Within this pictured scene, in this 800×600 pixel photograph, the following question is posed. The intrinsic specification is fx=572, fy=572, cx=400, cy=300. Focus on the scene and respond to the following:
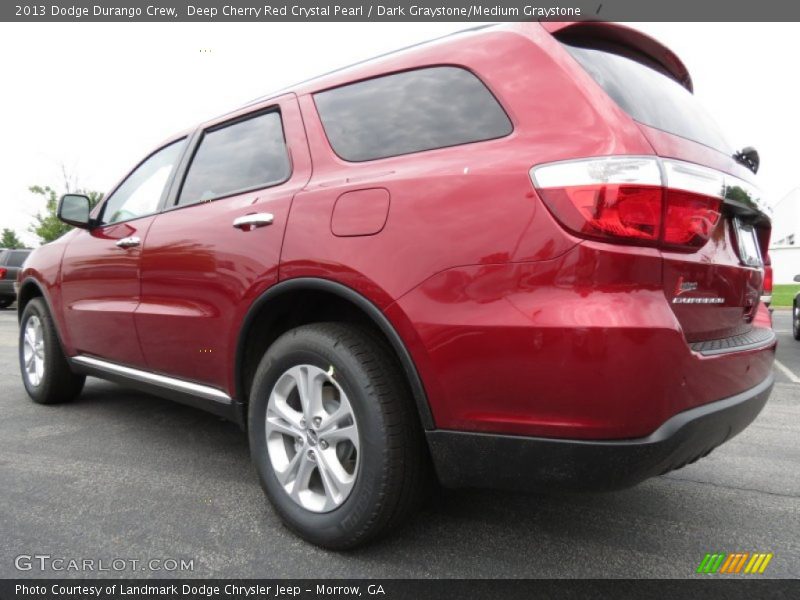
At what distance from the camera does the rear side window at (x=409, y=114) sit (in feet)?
5.97

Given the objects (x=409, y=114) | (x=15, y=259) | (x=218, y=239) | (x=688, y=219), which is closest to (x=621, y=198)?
(x=688, y=219)

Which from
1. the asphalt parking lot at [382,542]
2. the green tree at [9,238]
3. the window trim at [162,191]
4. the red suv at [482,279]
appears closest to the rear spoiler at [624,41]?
the red suv at [482,279]

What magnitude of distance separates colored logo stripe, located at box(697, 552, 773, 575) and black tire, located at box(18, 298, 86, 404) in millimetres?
3955

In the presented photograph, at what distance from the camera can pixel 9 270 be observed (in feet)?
58.7

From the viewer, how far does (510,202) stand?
1.61m

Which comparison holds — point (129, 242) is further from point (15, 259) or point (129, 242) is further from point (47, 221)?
point (47, 221)

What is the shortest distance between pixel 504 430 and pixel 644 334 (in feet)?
1.53

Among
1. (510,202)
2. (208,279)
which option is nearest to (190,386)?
(208,279)

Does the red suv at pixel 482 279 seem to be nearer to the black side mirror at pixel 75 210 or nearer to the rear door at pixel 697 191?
the rear door at pixel 697 191

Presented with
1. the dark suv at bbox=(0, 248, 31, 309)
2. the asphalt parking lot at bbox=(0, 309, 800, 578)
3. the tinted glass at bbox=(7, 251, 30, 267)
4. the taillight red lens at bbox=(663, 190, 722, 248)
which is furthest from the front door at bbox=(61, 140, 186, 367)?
the tinted glass at bbox=(7, 251, 30, 267)

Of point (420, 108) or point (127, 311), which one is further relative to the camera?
point (127, 311)

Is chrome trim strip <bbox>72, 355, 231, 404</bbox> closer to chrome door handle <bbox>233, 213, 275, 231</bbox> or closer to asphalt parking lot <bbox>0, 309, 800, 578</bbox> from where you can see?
asphalt parking lot <bbox>0, 309, 800, 578</bbox>

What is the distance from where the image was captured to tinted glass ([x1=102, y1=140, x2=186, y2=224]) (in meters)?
3.19

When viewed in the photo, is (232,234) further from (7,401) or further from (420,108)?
(7,401)
